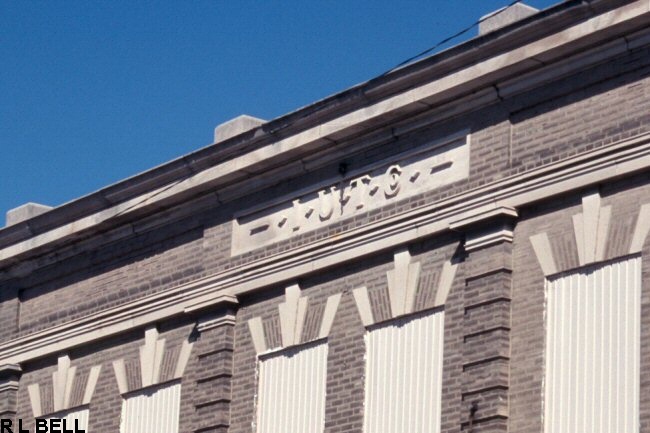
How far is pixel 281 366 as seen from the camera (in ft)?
83.8

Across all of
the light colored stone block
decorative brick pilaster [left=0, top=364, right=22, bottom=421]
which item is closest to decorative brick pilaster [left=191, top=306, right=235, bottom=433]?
decorative brick pilaster [left=0, top=364, right=22, bottom=421]

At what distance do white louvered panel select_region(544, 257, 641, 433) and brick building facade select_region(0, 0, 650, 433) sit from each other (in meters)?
0.03

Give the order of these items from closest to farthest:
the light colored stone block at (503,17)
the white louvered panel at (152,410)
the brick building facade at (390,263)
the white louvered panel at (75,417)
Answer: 1. the brick building facade at (390,263)
2. the light colored stone block at (503,17)
3. the white louvered panel at (152,410)
4. the white louvered panel at (75,417)

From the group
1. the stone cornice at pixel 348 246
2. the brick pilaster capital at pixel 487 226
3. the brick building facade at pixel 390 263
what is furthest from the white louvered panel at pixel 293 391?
the brick pilaster capital at pixel 487 226

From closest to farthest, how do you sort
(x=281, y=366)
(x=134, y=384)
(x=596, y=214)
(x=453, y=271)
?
(x=596, y=214) → (x=453, y=271) → (x=281, y=366) → (x=134, y=384)

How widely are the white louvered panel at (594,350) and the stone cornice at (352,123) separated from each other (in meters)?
2.64

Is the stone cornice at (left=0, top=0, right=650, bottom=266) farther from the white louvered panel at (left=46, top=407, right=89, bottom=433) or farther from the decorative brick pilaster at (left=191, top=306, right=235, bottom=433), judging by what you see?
the white louvered panel at (left=46, top=407, right=89, bottom=433)

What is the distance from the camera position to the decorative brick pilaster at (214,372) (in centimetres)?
2622

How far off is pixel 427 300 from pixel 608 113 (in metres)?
3.47

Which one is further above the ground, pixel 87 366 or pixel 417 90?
pixel 417 90

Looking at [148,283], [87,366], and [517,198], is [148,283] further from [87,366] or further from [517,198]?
[517,198]

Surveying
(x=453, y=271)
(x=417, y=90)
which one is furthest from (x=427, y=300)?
(x=417, y=90)

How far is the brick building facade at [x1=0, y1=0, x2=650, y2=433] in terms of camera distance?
2148 cm

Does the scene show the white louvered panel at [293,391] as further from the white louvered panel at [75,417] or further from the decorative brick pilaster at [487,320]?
the white louvered panel at [75,417]
